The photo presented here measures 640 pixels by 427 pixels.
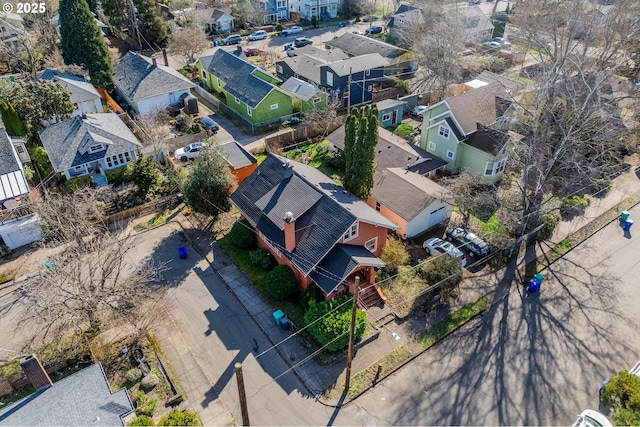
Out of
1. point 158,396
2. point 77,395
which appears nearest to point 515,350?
point 158,396

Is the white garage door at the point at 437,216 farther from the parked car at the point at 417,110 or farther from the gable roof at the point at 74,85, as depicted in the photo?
the gable roof at the point at 74,85

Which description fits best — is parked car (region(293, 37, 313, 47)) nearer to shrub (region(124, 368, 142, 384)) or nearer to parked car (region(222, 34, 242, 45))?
parked car (region(222, 34, 242, 45))

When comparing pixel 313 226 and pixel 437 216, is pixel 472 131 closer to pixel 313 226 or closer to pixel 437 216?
pixel 437 216

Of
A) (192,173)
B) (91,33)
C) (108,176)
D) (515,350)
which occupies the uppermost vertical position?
(91,33)

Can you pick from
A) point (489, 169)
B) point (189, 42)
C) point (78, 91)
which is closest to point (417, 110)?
point (489, 169)

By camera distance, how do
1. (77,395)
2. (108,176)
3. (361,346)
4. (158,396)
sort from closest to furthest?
1. (77,395)
2. (158,396)
3. (361,346)
4. (108,176)

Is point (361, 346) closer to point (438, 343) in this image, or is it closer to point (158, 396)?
point (438, 343)
